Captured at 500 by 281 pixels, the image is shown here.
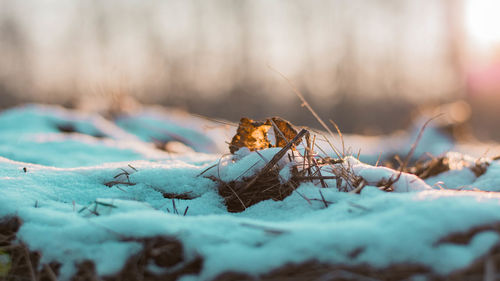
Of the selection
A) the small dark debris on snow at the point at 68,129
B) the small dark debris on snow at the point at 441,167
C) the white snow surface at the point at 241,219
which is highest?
the small dark debris on snow at the point at 441,167

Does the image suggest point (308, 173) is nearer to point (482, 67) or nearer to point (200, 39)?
point (200, 39)

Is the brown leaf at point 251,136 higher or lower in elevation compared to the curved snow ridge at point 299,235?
higher

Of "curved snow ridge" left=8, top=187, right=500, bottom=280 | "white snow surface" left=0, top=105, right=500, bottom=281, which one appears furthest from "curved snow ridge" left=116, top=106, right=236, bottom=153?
"curved snow ridge" left=8, top=187, right=500, bottom=280

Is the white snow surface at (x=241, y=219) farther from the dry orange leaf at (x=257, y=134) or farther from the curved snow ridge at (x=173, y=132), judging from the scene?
the curved snow ridge at (x=173, y=132)

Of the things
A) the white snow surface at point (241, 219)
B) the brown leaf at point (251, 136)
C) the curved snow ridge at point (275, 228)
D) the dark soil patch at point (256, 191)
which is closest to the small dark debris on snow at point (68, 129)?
the white snow surface at point (241, 219)

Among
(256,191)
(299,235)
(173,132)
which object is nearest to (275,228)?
(299,235)

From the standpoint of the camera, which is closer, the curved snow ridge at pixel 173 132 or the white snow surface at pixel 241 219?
the white snow surface at pixel 241 219

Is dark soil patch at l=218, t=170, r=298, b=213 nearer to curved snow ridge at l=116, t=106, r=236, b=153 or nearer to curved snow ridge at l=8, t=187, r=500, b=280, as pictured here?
curved snow ridge at l=8, t=187, r=500, b=280

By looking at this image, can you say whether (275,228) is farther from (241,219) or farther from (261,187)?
(261,187)
